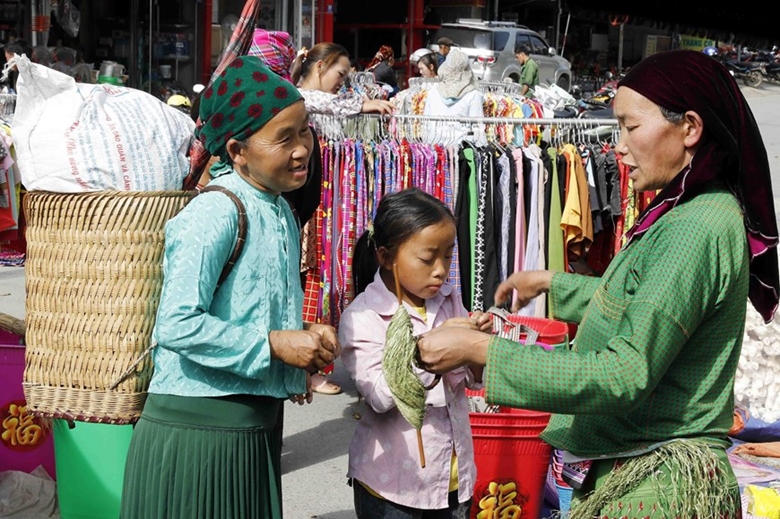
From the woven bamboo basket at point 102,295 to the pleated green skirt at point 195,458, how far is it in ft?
1.02

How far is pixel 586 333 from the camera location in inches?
92.0

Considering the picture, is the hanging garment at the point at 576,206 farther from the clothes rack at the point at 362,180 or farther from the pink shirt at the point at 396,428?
the pink shirt at the point at 396,428

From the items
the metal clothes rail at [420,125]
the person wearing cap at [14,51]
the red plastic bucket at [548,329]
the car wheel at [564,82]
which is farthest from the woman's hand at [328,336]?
the car wheel at [564,82]

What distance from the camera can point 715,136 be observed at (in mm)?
2176

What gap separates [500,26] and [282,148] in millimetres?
21217

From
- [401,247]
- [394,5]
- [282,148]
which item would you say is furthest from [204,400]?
[394,5]

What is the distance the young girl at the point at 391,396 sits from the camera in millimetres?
2941

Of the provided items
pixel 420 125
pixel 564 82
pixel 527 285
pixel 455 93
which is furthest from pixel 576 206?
pixel 564 82

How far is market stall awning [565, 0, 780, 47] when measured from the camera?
216cm

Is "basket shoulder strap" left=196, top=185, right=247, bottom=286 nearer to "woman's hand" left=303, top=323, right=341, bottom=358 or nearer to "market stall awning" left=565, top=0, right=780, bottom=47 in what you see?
"woman's hand" left=303, top=323, right=341, bottom=358

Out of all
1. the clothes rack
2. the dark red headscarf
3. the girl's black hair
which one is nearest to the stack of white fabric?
the clothes rack

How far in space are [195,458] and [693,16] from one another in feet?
5.14

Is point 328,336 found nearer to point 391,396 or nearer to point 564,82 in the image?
point 391,396

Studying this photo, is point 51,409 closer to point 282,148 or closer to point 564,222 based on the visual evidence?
point 282,148
